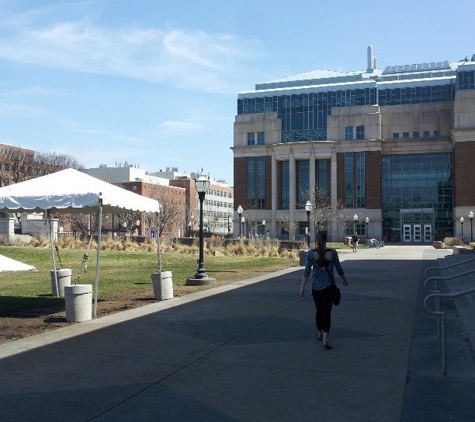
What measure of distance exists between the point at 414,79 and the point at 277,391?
295 feet

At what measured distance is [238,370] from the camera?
7.07m

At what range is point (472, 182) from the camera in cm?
7788

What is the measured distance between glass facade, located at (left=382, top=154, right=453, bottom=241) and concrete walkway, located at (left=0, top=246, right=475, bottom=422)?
2995 inches

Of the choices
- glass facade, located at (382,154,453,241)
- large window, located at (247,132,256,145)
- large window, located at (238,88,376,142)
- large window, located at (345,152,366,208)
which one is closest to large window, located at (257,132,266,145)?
large window, located at (247,132,256,145)

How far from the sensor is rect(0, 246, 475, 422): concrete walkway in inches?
219

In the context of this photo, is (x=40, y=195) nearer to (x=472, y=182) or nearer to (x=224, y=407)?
(x=224, y=407)

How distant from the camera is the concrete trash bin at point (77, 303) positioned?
→ 34.8 feet

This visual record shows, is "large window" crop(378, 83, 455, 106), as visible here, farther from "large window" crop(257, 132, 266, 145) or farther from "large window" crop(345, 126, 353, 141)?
"large window" crop(257, 132, 266, 145)

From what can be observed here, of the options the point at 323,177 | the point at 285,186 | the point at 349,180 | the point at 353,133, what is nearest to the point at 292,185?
the point at 285,186

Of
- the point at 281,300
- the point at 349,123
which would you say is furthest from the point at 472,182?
the point at 281,300

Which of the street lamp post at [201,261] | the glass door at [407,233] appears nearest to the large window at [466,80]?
the glass door at [407,233]

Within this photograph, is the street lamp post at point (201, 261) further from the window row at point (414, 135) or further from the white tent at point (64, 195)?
the window row at point (414, 135)

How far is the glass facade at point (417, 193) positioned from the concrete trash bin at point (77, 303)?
78.3 meters

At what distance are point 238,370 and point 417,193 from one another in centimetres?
8233
